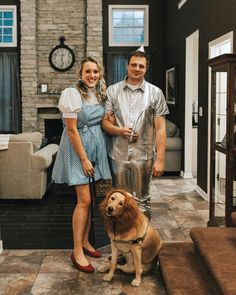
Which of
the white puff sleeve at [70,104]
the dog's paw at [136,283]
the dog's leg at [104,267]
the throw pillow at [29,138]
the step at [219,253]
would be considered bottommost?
the dog's paw at [136,283]

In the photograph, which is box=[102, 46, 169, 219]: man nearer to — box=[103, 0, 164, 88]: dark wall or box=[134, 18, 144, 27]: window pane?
box=[103, 0, 164, 88]: dark wall

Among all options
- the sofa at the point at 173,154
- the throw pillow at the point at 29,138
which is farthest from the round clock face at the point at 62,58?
the throw pillow at the point at 29,138

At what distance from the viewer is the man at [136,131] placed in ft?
11.6

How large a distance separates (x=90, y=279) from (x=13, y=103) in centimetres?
803

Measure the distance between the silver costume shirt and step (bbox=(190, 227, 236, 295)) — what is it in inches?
28.9

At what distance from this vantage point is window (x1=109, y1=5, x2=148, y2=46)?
10.9m

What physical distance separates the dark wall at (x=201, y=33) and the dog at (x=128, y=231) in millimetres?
2764

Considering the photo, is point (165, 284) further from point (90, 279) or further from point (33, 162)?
point (33, 162)

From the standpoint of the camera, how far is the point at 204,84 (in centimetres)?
647

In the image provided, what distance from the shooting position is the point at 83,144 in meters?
3.61

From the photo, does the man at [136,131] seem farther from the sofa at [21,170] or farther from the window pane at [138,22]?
the window pane at [138,22]

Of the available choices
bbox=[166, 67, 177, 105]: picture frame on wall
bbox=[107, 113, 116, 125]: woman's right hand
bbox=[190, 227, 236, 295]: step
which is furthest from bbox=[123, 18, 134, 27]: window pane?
bbox=[190, 227, 236, 295]: step

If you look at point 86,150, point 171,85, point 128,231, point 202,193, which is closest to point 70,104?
point 86,150

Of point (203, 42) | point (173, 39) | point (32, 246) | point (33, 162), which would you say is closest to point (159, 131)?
point (32, 246)
